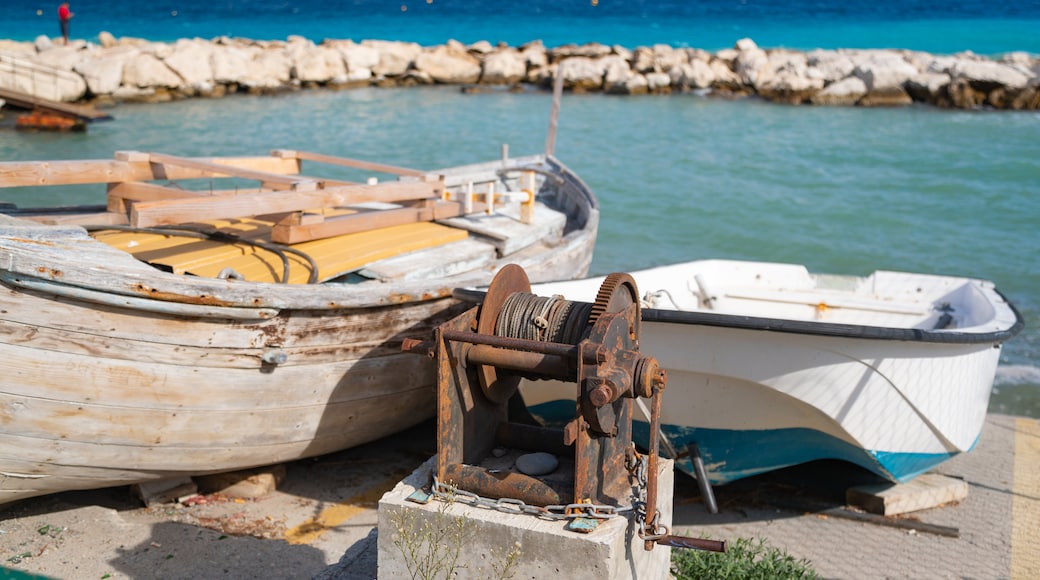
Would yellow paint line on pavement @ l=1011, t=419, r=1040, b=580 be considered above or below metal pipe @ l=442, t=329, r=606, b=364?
below

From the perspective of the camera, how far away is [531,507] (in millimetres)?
3979

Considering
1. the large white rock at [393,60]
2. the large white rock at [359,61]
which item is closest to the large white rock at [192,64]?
the large white rock at [359,61]

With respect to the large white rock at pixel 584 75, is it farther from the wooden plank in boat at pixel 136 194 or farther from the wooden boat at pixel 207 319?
the wooden plank in boat at pixel 136 194

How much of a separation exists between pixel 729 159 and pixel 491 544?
1934 centimetres

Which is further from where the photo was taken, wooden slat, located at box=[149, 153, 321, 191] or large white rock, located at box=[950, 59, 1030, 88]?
large white rock, located at box=[950, 59, 1030, 88]

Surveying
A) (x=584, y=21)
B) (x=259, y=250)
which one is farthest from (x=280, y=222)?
(x=584, y=21)

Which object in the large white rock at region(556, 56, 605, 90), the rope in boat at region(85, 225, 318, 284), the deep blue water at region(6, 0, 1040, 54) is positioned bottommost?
the rope in boat at region(85, 225, 318, 284)

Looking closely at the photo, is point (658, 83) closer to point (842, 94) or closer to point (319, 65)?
point (842, 94)

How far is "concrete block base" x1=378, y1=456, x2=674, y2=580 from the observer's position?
3.78m

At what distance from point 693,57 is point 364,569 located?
30.8 metres

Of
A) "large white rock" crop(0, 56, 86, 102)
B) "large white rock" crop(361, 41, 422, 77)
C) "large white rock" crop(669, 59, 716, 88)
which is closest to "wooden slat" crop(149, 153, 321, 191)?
"large white rock" crop(0, 56, 86, 102)

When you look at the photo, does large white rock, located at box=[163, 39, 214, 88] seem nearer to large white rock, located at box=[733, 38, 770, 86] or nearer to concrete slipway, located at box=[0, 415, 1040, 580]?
large white rock, located at box=[733, 38, 770, 86]

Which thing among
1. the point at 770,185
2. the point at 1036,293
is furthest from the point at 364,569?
the point at 770,185

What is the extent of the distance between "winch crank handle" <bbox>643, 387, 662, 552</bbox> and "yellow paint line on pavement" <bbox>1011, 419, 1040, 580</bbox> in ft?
10.5
